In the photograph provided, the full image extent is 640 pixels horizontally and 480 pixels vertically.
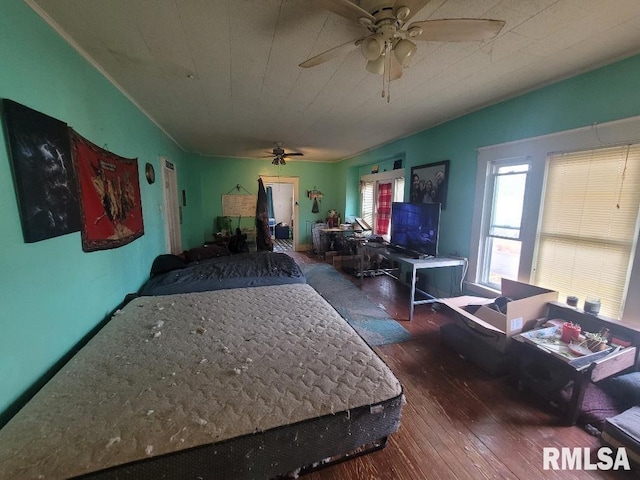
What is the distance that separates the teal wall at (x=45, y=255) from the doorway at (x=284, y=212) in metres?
4.45

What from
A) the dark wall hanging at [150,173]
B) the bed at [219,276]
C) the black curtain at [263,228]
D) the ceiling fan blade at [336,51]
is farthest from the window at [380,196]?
the dark wall hanging at [150,173]

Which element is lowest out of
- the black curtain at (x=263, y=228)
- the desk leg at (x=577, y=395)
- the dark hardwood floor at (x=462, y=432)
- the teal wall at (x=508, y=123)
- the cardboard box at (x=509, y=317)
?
the dark hardwood floor at (x=462, y=432)

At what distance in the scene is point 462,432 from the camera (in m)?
1.53

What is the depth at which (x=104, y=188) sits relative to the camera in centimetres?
185

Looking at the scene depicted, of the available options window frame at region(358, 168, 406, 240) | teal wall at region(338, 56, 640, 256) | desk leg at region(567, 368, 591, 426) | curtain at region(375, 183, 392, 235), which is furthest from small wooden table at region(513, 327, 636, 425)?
curtain at region(375, 183, 392, 235)

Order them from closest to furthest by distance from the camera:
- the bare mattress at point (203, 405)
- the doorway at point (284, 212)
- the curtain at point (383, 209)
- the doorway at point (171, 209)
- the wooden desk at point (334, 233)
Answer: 1. the bare mattress at point (203, 405)
2. the doorway at point (171, 209)
3. the curtain at point (383, 209)
4. the wooden desk at point (334, 233)
5. the doorway at point (284, 212)

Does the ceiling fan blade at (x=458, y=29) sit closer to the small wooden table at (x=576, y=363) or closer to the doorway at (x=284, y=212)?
the small wooden table at (x=576, y=363)

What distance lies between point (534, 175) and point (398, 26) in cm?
196

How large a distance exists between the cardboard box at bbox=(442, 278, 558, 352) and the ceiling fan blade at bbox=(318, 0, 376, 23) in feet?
7.21

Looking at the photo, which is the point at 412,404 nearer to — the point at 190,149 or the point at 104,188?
the point at 104,188

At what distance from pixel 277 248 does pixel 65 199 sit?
19.3ft

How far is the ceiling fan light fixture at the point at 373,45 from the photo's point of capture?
4.27 feet

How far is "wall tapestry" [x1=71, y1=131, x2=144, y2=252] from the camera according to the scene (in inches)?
63.9

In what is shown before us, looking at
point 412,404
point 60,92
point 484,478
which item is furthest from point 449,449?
point 60,92
